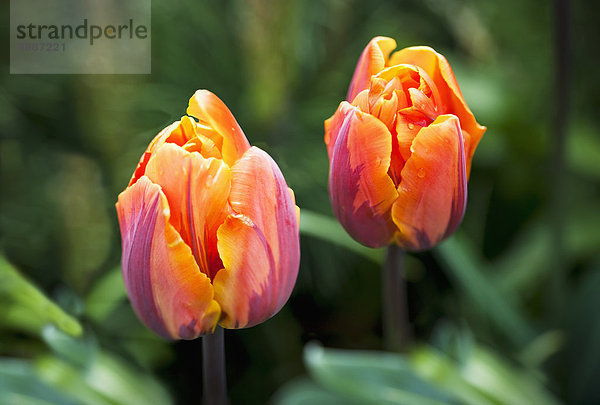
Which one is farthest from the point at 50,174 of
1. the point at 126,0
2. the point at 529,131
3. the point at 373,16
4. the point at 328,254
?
the point at 529,131

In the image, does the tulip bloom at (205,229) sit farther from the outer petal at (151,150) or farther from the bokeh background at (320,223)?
the bokeh background at (320,223)

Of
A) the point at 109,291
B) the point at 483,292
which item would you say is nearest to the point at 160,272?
the point at 109,291

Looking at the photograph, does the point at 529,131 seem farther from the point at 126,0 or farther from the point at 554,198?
the point at 126,0

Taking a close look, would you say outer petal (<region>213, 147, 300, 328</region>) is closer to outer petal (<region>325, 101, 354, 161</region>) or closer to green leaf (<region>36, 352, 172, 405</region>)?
outer petal (<region>325, 101, 354, 161</region>)

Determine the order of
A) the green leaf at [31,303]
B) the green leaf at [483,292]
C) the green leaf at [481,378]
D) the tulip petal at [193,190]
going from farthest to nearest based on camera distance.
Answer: the green leaf at [483,292] → the green leaf at [481,378] → the green leaf at [31,303] → the tulip petal at [193,190]

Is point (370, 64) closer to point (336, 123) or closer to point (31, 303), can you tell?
point (336, 123)

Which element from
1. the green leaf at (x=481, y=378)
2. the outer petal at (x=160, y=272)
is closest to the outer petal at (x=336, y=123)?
the outer petal at (x=160, y=272)

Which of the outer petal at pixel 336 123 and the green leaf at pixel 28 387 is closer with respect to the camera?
the outer petal at pixel 336 123
